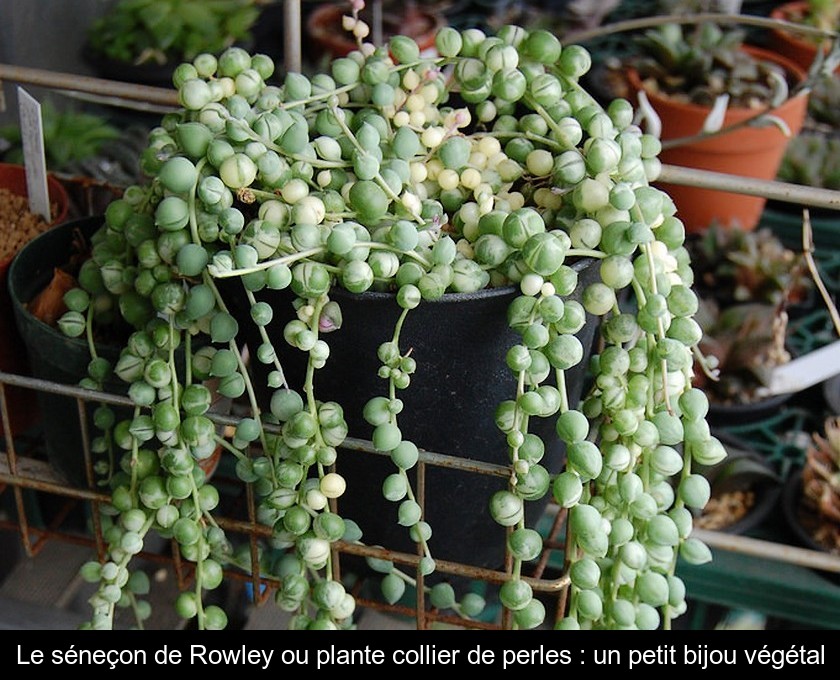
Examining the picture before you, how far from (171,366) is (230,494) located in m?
0.61

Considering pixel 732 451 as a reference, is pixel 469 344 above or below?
above

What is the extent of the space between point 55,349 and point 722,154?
1103 mm

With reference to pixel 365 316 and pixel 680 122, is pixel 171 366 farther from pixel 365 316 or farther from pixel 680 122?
pixel 680 122

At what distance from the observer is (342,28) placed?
79.4 inches

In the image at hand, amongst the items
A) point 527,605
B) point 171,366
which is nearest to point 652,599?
point 527,605

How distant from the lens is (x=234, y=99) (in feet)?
1.97

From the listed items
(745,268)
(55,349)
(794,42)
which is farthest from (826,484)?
(794,42)

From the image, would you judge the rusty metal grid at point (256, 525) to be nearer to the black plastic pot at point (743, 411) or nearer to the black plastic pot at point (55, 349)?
the black plastic pot at point (55, 349)

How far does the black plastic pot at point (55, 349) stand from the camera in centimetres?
68

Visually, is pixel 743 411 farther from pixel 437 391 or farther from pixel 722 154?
pixel 437 391

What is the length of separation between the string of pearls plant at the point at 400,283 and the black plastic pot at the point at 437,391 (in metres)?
0.01

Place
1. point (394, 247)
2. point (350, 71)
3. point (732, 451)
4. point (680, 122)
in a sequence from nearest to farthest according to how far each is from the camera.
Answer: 1. point (394, 247)
2. point (350, 71)
3. point (732, 451)
4. point (680, 122)

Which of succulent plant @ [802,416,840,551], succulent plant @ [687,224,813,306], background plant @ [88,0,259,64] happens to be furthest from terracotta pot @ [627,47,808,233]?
background plant @ [88,0,259,64]
